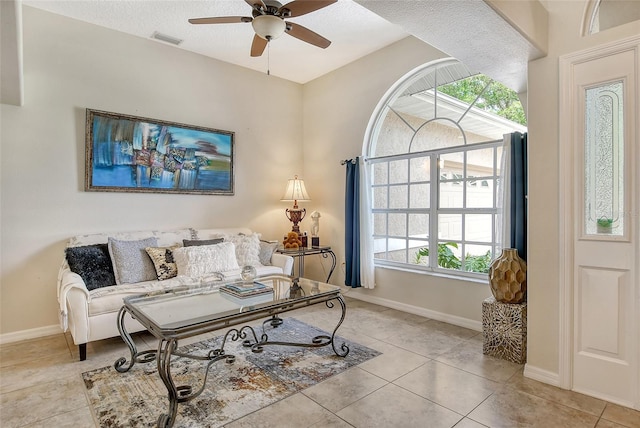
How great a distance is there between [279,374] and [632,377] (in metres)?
2.23

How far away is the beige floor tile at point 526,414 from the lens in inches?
75.4

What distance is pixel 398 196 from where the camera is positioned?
13.9 ft

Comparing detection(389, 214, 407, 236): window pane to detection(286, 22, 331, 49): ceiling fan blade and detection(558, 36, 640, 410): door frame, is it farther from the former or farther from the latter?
detection(286, 22, 331, 49): ceiling fan blade

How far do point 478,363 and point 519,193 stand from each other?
1.46 m

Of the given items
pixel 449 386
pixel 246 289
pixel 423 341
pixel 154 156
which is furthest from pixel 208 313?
pixel 154 156

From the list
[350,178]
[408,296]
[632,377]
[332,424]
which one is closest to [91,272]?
[332,424]

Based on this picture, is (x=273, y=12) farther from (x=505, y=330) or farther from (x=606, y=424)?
(x=606, y=424)

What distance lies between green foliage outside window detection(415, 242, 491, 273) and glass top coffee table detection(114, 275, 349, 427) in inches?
60.0

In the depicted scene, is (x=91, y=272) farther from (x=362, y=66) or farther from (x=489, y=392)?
(x=362, y=66)

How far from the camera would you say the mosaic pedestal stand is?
104 inches

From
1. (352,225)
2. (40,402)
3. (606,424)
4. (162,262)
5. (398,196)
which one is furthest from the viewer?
(352,225)

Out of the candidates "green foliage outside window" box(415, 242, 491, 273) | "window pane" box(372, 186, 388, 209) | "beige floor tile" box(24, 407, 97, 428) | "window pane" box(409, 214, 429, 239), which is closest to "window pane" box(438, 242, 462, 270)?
"green foliage outside window" box(415, 242, 491, 273)

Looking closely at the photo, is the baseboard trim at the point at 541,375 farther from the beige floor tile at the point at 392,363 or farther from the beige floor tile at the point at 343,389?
the beige floor tile at the point at 343,389

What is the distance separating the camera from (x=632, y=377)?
2.07 meters
